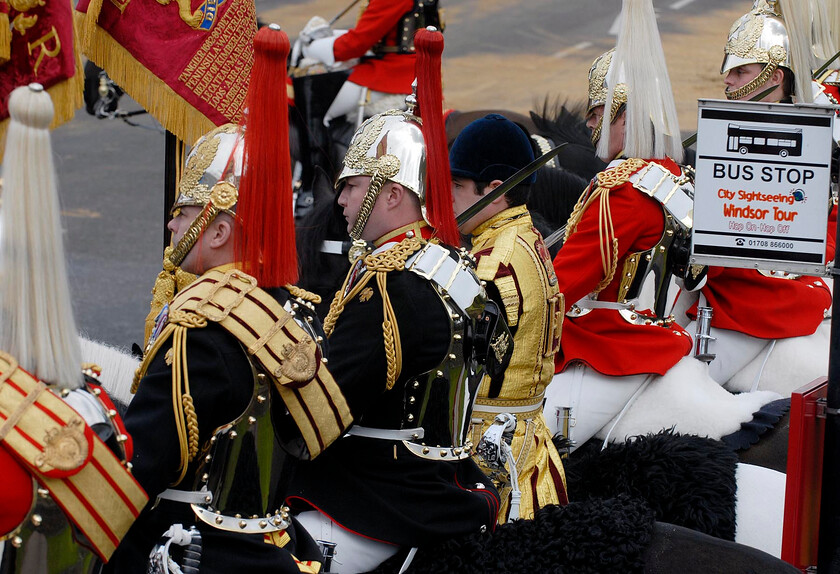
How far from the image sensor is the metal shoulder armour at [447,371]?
2.67 metres

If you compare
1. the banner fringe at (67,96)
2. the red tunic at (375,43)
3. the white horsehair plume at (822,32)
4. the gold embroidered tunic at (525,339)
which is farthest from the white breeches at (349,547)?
the red tunic at (375,43)

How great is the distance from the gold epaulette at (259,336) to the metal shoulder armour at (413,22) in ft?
17.2

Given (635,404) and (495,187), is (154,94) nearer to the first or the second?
(495,187)

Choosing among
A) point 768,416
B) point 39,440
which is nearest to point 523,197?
point 768,416

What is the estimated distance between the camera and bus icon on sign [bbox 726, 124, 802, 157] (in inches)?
110

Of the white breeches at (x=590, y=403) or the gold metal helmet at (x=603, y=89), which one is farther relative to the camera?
the gold metal helmet at (x=603, y=89)

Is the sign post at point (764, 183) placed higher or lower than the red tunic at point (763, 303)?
higher

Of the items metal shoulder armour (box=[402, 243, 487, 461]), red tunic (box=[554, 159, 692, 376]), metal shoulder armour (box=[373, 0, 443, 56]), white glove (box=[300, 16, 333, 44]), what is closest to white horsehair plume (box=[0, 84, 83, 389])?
metal shoulder armour (box=[402, 243, 487, 461])

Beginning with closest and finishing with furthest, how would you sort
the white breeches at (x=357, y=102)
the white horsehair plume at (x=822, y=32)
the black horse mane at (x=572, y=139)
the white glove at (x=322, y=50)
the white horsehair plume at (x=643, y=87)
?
the white horsehair plume at (x=643, y=87), the white horsehair plume at (x=822, y=32), the black horse mane at (x=572, y=139), the white breeches at (x=357, y=102), the white glove at (x=322, y=50)

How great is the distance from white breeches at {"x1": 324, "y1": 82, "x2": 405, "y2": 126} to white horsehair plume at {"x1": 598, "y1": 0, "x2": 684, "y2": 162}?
3294 millimetres

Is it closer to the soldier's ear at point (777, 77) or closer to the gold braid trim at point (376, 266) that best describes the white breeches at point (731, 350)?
the soldier's ear at point (777, 77)

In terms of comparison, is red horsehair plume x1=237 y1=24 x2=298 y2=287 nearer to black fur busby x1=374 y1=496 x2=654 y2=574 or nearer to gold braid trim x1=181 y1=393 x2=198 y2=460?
gold braid trim x1=181 y1=393 x2=198 y2=460

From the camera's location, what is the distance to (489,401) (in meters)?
3.42

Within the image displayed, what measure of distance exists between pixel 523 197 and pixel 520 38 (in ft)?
32.7
